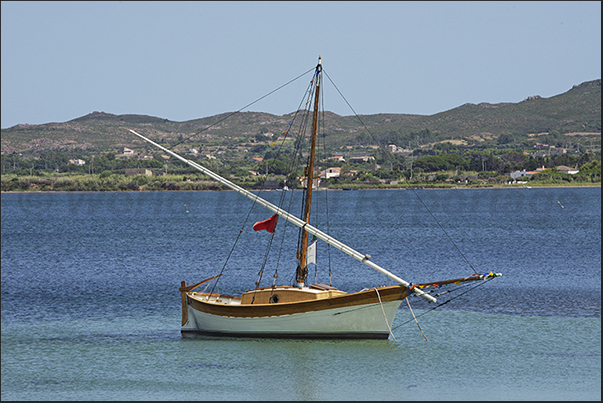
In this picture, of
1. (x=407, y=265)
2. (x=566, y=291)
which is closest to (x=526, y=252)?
(x=407, y=265)

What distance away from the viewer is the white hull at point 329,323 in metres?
22.7

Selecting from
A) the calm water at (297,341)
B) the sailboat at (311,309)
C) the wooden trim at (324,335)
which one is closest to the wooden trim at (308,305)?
the sailboat at (311,309)

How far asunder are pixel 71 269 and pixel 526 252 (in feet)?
103

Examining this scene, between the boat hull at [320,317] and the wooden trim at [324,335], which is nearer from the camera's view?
the boat hull at [320,317]

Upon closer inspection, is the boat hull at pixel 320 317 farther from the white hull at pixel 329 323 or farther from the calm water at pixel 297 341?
the calm water at pixel 297 341

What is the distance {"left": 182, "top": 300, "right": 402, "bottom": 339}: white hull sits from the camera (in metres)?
22.7

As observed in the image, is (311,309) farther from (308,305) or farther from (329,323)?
(329,323)

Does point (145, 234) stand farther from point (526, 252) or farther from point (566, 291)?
point (566, 291)

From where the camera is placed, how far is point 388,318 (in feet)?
74.8

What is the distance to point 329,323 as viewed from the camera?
A: 22938mm

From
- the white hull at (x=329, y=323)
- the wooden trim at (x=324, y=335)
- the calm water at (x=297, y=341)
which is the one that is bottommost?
the calm water at (x=297, y=341)

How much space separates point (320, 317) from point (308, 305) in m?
0.58

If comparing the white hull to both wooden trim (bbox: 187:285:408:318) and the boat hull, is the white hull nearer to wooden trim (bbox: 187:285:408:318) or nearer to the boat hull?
the boat hull

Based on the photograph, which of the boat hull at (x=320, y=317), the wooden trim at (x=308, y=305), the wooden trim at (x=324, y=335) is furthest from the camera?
the wooden trim at (x=324, y=335)
